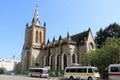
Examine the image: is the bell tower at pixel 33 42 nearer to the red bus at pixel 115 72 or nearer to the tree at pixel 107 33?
the tree at pixel 107 33

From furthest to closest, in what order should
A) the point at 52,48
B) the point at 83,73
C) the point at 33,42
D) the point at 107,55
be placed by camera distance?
the point at 33,42, the point at 52,48, the point at 107,55, the point at 83,73

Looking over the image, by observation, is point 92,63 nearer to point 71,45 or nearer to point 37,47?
point 71,45

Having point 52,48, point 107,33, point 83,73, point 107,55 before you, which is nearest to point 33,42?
point 52,48

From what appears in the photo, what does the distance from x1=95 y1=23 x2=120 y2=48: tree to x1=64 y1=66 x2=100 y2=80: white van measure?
30.1m

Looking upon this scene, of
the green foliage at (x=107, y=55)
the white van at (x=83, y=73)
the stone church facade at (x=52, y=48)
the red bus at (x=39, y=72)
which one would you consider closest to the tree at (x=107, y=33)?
the stone church facade at (x=52, y=48)

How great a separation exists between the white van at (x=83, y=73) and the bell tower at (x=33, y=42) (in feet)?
117

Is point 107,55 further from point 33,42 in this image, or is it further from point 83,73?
point 33,42

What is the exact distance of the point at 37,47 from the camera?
73.0m

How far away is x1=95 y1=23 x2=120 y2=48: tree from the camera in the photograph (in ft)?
210

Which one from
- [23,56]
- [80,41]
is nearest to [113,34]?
[80,41]

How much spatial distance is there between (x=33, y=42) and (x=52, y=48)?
8856 millimetres

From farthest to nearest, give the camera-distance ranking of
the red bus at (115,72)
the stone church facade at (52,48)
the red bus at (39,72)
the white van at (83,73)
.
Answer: the stone church facade at (52,48) → the red bus at (39,72) → the white van at (83,73) → the red bus at (115,72)

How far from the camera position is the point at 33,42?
73.0 meters

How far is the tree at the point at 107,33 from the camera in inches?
2516
